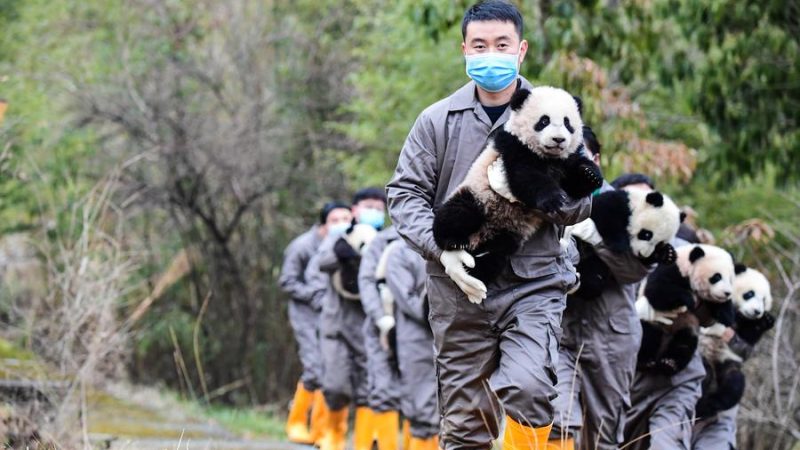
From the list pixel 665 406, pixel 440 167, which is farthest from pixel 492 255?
pixel 665 406

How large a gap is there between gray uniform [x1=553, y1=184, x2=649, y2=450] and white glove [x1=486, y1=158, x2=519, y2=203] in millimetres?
1931

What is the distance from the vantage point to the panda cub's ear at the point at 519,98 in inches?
245

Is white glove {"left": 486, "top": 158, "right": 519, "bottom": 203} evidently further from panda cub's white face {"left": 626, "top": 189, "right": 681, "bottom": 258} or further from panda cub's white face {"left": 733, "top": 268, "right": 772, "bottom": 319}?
panda cub's white face {"left": 733, "top": 268, "right": 772, "bottom": 319}

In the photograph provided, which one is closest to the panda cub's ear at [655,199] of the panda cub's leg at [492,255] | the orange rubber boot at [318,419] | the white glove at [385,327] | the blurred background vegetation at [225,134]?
the panda cub's leg at [492,255]

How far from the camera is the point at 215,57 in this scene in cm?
2177

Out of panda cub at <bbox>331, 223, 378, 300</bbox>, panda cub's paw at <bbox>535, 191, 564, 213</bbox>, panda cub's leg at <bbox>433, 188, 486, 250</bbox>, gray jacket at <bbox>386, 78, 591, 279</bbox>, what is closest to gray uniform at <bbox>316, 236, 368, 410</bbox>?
panda cub at <bbox>331, 223, 378, 300</bbox>

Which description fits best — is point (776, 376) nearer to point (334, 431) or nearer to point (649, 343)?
point (649, 343)

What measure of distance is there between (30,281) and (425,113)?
1315cm

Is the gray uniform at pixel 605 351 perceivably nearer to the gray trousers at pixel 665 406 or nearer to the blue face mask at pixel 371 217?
the gray trousers at pixel 665 406

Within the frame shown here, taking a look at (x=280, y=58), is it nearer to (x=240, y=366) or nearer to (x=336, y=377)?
(x=240, y=366)

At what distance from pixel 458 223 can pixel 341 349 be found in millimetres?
7011

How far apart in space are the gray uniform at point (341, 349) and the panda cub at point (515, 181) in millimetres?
6723

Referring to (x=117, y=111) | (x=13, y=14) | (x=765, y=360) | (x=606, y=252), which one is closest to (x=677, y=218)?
(x=606, y=252)

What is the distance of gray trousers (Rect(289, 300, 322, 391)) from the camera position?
48.4ft
